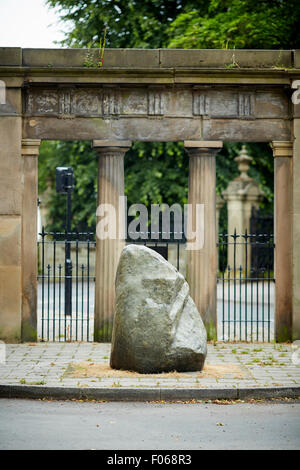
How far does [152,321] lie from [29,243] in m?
4.05

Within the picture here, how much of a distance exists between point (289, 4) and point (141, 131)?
11063 mm

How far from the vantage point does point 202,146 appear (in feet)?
42.4

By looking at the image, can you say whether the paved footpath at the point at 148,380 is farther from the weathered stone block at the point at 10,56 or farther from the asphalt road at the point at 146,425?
the weathered stone block at the point at 10,56

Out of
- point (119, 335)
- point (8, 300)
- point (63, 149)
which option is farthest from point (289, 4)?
point (119, 335)

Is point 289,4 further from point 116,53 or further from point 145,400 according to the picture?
point 145,400

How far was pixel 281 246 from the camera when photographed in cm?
1312

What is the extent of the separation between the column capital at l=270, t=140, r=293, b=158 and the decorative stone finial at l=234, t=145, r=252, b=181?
12875 mm

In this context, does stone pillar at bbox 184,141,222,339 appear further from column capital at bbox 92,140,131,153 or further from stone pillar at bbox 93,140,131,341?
stone pillar at bbox 93,140,131,341

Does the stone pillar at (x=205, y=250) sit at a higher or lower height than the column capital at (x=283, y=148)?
lower

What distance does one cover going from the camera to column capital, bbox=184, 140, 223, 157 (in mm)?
12945

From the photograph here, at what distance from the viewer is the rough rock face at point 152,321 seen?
9562mm

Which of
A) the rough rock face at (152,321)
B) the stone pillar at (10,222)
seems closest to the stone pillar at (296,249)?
the rough rock face at (152,321)
